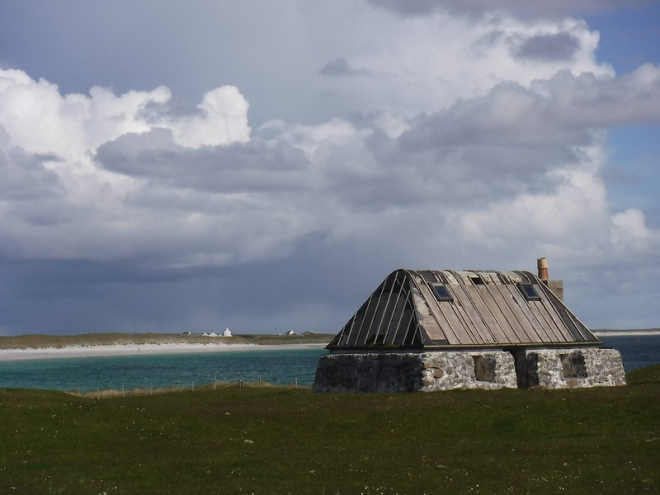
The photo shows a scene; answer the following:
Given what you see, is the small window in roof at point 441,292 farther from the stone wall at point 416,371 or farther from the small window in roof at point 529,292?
the small window in roof at point 529,292

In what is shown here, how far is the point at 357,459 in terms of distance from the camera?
2969 cm

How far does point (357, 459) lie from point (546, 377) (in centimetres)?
2498

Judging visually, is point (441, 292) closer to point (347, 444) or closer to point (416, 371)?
point (416, 371)

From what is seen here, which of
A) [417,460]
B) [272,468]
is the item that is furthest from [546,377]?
[272,468]

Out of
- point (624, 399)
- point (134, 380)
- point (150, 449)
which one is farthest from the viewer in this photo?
point (134, 380)

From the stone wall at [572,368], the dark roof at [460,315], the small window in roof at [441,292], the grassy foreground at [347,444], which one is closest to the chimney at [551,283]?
the dark roof at [460,315]

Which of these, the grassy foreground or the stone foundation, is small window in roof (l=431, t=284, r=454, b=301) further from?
the grassy foreground

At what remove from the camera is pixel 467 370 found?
4834cm

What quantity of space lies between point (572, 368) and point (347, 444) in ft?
81.6

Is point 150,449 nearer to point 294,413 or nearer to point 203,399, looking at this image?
point 294,413

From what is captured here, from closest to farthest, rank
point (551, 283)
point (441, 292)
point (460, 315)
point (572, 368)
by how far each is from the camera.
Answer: point (460, 315), point (441, 292), point (572, 368), point (551, 283)

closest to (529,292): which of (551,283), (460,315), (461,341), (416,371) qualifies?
(551,283)

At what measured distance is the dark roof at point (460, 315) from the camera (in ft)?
165

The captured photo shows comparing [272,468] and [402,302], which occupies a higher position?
[402,302]
